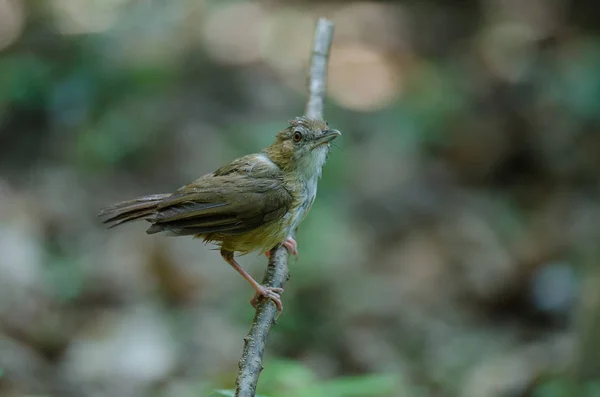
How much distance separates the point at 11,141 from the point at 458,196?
5805 millimetres

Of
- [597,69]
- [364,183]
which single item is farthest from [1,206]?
[597,69]

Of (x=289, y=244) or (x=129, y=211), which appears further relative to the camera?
(x=289, y=244)

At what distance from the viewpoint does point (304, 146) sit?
3.93m

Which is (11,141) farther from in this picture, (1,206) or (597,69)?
(597,69)

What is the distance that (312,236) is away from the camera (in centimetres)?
718

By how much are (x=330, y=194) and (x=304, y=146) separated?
14.9ft

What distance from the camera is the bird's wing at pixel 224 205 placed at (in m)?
3.56

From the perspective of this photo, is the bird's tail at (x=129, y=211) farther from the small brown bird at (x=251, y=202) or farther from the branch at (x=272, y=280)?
the branch at (x=272, y=280)

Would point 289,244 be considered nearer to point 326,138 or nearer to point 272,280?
point 272,280

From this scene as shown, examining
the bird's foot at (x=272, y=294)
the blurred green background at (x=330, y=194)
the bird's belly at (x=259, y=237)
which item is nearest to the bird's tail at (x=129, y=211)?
the bird's belly at (x=259, y=237)

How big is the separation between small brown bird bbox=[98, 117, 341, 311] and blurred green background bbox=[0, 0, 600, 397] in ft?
2.28

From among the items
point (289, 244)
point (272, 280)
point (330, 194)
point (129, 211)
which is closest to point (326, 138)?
point (289, 244)

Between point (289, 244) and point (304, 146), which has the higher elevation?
point (304, 146)

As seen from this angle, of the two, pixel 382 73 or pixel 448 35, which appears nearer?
pixel 382 73
